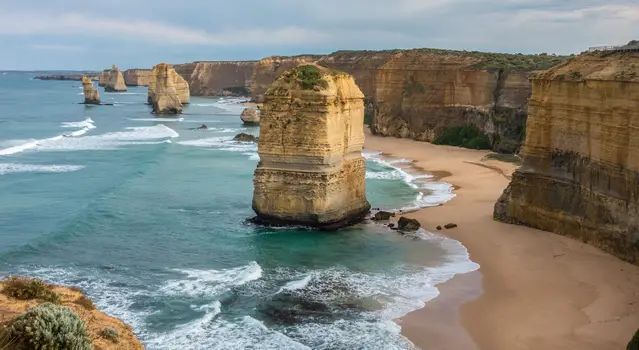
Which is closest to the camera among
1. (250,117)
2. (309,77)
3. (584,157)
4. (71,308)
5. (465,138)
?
(71,308)

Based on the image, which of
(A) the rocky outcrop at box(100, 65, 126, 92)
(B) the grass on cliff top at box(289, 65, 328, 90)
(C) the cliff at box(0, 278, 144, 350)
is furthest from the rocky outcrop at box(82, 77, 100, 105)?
(C) the cliff at box(0, 278, 144, 350)

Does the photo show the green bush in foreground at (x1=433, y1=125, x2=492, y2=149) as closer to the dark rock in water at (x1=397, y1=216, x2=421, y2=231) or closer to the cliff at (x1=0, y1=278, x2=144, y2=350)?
the dark rock in water at (x1=397, y1=216, x2=421, y2=231)

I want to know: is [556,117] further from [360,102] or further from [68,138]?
[68,138]

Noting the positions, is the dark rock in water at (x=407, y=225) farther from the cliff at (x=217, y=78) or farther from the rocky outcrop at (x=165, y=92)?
the cliff at (x=217, y=78)

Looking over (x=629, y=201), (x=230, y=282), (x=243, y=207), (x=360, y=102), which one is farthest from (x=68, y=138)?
(x=629, y=201)

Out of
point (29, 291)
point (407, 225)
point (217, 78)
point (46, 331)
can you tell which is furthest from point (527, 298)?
point (217, 78)

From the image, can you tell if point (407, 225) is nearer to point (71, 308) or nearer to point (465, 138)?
point (71, 308)
